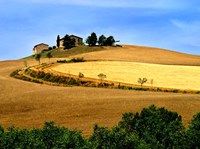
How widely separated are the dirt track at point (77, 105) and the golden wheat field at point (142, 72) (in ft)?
56.0

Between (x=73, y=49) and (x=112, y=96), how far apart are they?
98748 mm

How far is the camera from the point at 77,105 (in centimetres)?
6300

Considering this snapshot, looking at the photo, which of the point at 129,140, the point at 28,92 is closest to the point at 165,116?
the point at 129,140

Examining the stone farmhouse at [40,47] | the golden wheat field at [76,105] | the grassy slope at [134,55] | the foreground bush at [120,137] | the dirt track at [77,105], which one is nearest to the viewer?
the foreground bush at [120,137]

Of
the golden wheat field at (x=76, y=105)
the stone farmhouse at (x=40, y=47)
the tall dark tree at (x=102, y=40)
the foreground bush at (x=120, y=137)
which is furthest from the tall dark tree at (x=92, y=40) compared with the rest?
the foreground bush at (x=120, y=137)

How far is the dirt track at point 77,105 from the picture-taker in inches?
2145

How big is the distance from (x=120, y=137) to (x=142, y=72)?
70.5 metres

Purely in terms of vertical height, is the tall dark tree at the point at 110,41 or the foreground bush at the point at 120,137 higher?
the tall dark tree at the point at 110,41

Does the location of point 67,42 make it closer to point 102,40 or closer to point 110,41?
point 102,40

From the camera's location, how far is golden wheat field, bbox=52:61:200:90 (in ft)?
297

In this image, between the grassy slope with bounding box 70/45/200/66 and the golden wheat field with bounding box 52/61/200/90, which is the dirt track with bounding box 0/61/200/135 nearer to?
the golden wheat field with bounding box 52/61/200/90

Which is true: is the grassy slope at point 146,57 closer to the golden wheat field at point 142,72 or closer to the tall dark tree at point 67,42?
the golden wheat field at point 142,72

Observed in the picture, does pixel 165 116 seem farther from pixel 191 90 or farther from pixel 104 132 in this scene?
pixel 191 90

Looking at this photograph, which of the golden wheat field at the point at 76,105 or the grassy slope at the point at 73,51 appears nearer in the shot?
the golden wheat field at the point at 76,105
